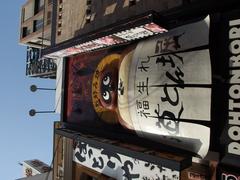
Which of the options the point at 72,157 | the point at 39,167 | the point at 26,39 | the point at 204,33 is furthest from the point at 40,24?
the point at 204,33

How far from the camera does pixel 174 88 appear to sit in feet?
41.5

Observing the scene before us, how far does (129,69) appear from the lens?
595 inches

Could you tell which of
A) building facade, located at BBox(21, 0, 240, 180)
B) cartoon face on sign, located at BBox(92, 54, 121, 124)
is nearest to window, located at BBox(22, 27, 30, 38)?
building facade, located at BBox(21, 0, 240, 180)

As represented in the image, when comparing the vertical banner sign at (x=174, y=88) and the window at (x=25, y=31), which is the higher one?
the window at (x=25, y=31)

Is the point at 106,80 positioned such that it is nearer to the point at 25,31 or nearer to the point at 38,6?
the point at 38,6

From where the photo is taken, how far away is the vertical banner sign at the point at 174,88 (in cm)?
1175

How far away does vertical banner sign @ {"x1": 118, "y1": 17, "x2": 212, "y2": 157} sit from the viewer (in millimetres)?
11750

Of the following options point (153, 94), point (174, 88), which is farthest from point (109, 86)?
point (174, 88)

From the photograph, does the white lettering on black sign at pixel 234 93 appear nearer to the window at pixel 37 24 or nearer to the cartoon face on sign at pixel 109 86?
the cartoon face on sign at pixel 109 86

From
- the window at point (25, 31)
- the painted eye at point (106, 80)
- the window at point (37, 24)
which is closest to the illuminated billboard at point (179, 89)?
the painted eye at point (106, 80)

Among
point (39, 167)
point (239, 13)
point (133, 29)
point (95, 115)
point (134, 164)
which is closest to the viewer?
point (239, 13)

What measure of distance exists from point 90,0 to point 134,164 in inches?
447

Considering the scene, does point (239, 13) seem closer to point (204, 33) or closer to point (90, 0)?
point (204, 33)

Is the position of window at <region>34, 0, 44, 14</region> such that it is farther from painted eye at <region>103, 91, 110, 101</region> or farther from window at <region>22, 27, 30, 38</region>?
painted eye at <region>103, 91, 110, 101</region>
